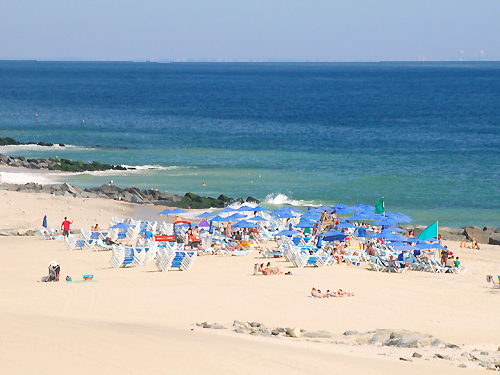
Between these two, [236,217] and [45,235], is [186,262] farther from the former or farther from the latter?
[45,235]

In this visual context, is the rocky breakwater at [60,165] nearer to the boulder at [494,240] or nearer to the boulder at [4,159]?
the boulder at [4,159]

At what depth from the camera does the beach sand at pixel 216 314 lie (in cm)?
922

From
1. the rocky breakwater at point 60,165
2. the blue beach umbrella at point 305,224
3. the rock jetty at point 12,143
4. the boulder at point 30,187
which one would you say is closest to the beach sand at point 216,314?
the blue beach umbrella at point 305,224

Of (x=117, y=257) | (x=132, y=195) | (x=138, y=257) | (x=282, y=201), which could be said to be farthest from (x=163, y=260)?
(x=282, y=201)

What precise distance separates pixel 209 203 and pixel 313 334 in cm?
2068

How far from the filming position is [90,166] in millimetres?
43688

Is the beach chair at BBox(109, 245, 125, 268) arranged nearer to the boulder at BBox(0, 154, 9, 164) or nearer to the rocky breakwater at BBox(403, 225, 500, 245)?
the rocky breakwater at BBox(403, 225, 500, 245)

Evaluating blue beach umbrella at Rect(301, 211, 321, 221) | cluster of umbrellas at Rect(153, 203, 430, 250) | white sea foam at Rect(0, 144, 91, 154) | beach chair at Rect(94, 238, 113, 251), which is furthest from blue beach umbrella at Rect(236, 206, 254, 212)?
white sea foam at Rect(0, 144, 91, 154)

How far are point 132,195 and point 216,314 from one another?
21606mm

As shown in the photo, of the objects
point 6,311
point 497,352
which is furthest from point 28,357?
point 497,352

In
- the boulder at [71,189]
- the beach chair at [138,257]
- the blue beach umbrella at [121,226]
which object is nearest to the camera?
the beach chair at [138,257]

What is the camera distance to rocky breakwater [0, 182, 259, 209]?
106ft

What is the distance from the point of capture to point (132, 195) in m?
33.8

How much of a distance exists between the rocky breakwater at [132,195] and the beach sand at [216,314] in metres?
10.9
